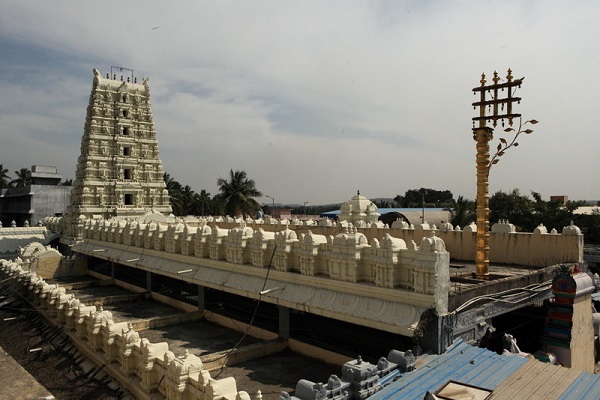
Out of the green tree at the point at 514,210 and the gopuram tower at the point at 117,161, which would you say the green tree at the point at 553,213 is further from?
the gopuram tower at the point at 117,161

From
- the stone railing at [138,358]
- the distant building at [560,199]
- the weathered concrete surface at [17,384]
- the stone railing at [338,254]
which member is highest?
the distant building at [560,199]

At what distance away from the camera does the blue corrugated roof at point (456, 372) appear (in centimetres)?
834

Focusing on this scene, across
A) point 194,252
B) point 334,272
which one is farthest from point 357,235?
point 194,252

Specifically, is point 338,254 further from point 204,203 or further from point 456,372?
point 204,203

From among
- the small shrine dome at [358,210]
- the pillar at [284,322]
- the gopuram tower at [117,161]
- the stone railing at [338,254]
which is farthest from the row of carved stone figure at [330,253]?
the gopuram tower at [117,161]

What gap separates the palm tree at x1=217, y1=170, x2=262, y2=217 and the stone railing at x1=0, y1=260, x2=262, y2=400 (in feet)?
141

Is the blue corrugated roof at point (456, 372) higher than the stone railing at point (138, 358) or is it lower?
higher

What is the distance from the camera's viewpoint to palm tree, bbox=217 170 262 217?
62.3 m

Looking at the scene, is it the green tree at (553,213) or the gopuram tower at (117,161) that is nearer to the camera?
the gopuram tower at (117,161)

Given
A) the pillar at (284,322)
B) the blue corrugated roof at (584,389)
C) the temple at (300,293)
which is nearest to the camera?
the blue corrugated roof at (584,389)

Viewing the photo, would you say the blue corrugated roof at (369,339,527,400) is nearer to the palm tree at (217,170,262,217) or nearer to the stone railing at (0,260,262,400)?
the stone railing at (0,260,262,400)

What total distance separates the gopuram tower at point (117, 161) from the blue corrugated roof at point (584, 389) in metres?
31.4

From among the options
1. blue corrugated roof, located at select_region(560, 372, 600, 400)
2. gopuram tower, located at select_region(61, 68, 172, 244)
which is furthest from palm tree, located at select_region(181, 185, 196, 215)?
blue corrugated roof, located at select_region(560, 372, 600, 400)

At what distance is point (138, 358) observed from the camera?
12148 millimetres
